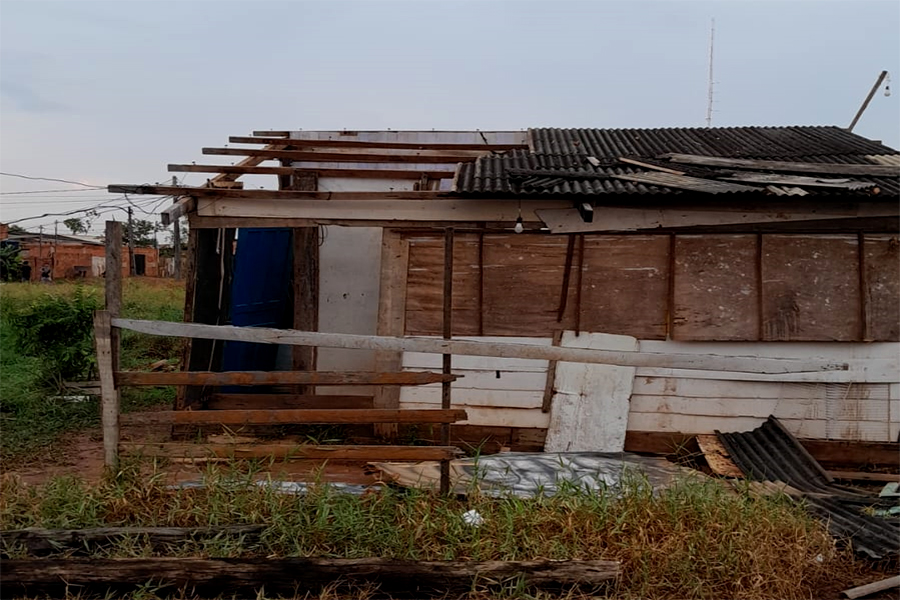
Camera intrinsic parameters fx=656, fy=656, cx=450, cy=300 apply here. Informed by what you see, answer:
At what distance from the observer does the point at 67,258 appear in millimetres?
29781

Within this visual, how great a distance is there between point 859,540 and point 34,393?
8376mm

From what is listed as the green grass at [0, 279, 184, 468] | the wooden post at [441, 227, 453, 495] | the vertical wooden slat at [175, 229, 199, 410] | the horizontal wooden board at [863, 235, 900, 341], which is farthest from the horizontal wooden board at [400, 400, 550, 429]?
the green grass at [0, 279, 184, 468]

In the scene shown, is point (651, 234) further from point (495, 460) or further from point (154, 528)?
point (154, 528)

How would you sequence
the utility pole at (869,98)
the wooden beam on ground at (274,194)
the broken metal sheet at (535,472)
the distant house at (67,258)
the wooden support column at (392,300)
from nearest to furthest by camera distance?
the broken metal sheet at (535,472)
the wooden beam on ground at (274,194)
the wooden support column at (392,300)
the utility pole at (869,98)
the distant house at (67,258)

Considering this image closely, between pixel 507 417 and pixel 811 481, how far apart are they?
8.44 ft

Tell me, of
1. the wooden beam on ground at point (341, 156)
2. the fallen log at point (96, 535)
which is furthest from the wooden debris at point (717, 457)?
the wooden beam on ground at point (341, 156)

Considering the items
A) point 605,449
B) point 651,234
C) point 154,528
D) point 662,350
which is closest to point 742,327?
point 662,350

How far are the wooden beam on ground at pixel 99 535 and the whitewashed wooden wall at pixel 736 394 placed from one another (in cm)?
278

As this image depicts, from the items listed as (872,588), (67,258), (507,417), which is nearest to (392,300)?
(507,417)

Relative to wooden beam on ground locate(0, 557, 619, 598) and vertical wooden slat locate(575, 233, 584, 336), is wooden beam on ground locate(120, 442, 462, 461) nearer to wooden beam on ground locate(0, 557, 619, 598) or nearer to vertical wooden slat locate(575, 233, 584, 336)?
wooden beam on ground locate(0, 557, 619, 598)

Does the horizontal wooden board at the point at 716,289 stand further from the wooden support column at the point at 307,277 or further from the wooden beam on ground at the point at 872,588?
the wooden support column at the point at 307,277

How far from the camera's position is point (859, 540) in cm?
411

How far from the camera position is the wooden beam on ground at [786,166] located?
629cm

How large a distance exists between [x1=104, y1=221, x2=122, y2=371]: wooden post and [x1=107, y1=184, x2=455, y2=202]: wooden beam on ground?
5.30 ft
